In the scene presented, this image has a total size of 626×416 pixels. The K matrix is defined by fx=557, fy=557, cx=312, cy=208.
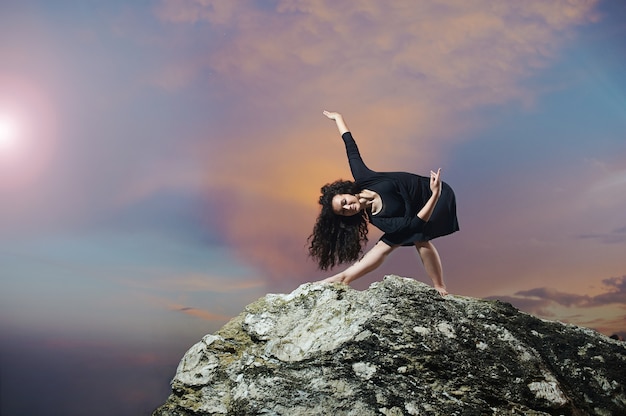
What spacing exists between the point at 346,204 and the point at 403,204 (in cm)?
72

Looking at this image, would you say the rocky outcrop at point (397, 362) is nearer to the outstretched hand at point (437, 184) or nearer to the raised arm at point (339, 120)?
the outstretched hand at point (437, 184)

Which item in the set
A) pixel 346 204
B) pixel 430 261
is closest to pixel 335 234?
pixel 346 204

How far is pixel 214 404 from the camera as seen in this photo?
4.36 metres

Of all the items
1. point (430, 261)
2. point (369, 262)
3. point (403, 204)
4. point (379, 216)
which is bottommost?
point (369, 262)

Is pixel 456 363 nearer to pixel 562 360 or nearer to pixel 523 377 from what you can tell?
pixel 523 377

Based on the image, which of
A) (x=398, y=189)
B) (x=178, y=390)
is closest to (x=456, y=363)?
(x=178, y=390)

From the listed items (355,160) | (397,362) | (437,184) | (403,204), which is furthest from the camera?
(355,160)

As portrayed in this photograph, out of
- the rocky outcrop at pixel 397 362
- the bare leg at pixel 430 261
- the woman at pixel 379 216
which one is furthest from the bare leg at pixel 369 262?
the rocky outcrop at pixel 397 362

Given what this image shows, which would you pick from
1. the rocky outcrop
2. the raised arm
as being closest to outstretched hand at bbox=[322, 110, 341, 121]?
the raised arm

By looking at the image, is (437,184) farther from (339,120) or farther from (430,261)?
(339,120)

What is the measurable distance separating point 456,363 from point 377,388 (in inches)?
25.0

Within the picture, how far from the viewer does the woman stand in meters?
6.02

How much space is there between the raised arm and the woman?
0.10 ft

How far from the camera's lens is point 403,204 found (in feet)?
21.0
